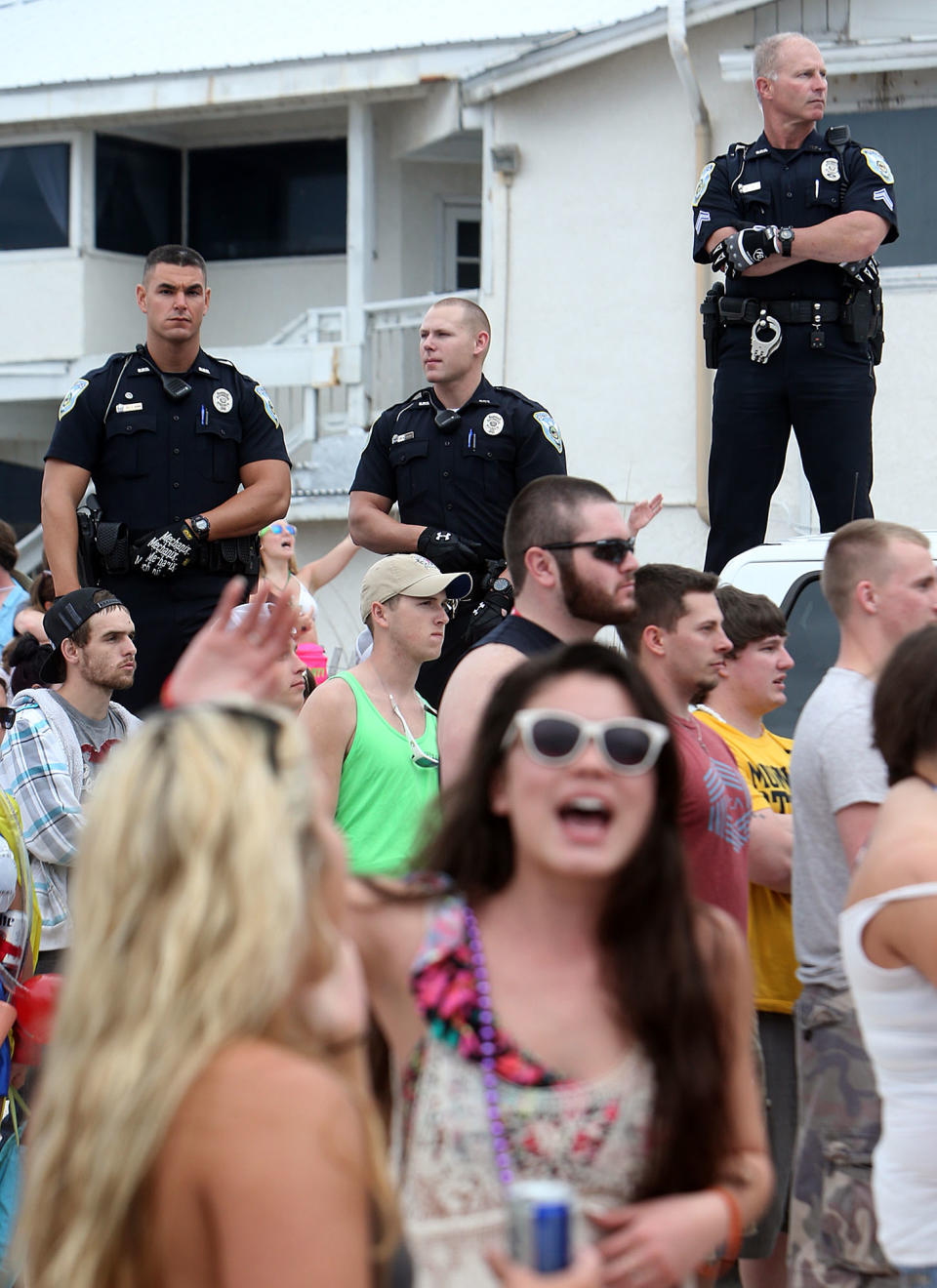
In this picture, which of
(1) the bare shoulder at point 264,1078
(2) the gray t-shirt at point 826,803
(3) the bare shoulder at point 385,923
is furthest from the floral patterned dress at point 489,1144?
(2) the gray t-shirt at point 826,803

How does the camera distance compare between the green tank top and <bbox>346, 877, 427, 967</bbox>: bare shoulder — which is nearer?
<bbox>346, 877, 427, 967</bbox>: bare shoulder

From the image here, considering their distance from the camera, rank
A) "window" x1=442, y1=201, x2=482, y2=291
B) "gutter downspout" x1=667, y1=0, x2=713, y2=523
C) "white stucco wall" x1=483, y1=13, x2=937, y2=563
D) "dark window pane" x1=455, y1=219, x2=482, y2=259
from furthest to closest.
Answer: "dark window pane" x1=455, y1=219, x2=482, y2=259 → "window" x1=442, y1=201, x2=482, y2=291 → "white stucco wall" x1=483, y1=13, x2=937, y2=563 → "gutter downspout" x1=667, y1=0, x2=713, y2=523

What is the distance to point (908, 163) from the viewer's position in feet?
38.0

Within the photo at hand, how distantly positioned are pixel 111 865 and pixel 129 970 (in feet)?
0.40

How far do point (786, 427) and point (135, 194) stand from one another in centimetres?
1192

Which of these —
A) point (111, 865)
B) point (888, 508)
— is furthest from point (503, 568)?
point (888, 508)

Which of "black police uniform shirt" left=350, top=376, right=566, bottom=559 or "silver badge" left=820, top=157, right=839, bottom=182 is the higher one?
"silver badge" left=820, top=157, right=839, bottom=182

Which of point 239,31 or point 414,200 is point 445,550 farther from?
point 239,31

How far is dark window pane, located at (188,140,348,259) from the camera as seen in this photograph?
17266 mm

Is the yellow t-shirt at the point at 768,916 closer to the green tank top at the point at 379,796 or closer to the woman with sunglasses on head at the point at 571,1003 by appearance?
the green tank top at the point at 379,796

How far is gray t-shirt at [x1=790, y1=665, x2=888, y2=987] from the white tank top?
28.5 inches

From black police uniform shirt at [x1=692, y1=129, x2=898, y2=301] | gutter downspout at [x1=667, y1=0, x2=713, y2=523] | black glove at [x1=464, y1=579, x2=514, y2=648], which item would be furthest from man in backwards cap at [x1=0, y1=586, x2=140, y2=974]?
gutter downspout at [x1=667, y1=0, x2=713, y2=523]

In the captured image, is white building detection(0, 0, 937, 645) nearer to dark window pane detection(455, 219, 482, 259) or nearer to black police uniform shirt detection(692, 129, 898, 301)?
dark window pane detection(455, 219, 482, 259)

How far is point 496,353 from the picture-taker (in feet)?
45.2
